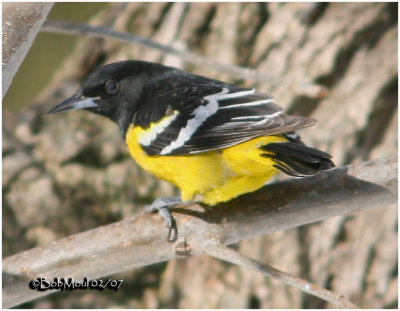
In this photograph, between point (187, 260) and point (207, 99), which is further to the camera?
point (187, 260)

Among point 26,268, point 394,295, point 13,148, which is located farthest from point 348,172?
point 13,148

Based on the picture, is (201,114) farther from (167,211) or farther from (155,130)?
(167,211)

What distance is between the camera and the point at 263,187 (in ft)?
8.64

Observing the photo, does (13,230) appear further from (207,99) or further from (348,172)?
(348,172)

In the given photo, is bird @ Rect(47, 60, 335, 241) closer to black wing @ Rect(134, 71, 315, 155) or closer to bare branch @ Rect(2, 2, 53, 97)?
black wing @ Rect(134, 71, 315, 155)

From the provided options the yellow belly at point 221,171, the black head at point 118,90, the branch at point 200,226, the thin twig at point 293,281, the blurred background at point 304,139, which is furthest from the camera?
the blurred background at point 304,139

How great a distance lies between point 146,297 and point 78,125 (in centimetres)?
120

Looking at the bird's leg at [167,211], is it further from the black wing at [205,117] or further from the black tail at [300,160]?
the black tail at [300,160]

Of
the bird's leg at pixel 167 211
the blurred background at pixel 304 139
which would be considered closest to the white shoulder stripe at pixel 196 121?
the bird's leg at pixel 167 211

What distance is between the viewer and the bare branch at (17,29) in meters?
2.18

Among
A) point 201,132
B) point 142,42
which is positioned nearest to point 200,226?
point 201,132

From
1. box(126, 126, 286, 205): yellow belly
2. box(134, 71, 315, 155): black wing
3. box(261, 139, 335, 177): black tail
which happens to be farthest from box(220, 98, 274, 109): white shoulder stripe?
box(261, 139, 335, 177): black tail

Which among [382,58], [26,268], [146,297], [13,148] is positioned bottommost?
[146,297]

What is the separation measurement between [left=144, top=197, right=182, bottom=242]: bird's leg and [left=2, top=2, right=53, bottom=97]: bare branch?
2.47 feet
